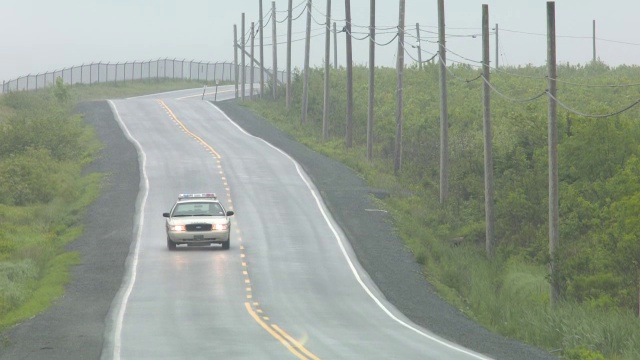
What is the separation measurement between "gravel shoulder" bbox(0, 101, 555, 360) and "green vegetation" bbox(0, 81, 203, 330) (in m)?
0.67

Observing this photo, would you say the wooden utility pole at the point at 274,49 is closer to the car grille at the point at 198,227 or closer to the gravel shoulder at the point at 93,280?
the gravel shoulder at the point at 93,280

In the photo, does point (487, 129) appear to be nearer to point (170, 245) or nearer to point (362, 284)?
point (362, 284)

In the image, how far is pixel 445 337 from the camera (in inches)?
1081

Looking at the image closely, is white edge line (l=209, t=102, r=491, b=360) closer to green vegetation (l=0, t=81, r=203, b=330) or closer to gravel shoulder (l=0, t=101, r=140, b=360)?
gravel shoulder (l=0, t=101, r=140, b=360)

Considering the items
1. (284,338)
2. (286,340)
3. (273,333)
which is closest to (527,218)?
(273,333)

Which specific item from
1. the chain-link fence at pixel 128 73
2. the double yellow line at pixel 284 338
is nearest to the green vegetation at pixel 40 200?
the double yellow line at pixel 284 338

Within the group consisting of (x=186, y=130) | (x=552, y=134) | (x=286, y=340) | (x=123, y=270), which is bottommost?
(x=286, y=340)

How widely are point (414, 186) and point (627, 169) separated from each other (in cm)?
1891

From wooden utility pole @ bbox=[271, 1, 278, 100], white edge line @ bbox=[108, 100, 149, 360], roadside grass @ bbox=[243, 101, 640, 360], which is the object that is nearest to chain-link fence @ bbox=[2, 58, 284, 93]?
wooden utility pole @ bbox=[271, 1, 278, 100]

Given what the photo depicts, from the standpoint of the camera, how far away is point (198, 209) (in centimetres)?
4194

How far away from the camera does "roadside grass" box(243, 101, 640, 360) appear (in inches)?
1040

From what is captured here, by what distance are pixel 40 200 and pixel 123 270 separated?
18043mm

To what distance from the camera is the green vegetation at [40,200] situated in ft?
113

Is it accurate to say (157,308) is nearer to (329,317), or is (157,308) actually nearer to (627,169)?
(329,317)
